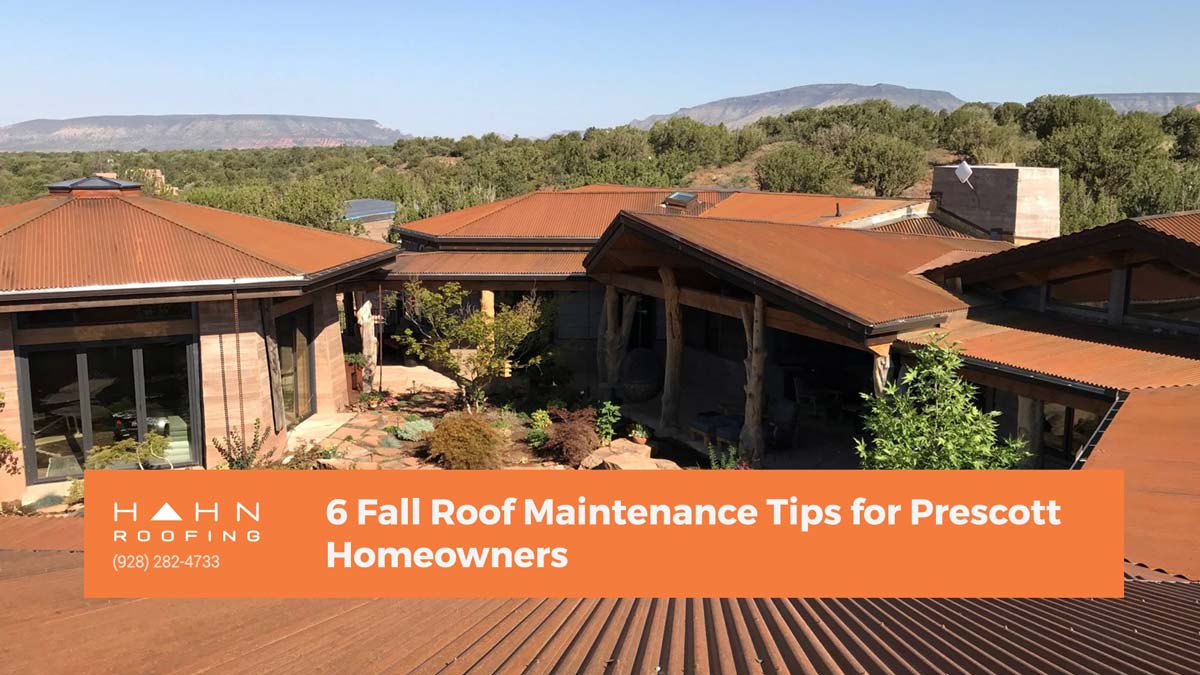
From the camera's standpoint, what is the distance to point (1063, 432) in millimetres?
11102

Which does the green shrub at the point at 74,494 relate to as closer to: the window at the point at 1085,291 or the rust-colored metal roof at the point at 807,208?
the rust-colored metal roof at the point at 807,208

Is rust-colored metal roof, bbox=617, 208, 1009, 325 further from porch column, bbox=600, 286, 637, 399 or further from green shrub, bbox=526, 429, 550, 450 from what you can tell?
green shrub, bbox=526, 429, 550, 450

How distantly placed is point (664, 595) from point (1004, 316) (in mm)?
10443

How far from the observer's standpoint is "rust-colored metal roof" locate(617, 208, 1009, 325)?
1205 cm

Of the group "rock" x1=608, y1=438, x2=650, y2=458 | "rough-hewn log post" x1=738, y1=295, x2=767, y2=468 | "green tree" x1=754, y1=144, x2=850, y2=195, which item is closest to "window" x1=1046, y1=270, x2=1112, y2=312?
"rough-hewn log post" x1=738, y1=295, x2=767, y2=468

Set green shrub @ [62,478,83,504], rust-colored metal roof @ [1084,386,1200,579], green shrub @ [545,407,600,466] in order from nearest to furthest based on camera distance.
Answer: rust-colored metal roof @ [1084,386,1200,579]
green shrub @ [62,478,83,504]
green shrub @ [545,407,600,466]

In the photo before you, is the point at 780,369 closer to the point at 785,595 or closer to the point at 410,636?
the point at 785,595

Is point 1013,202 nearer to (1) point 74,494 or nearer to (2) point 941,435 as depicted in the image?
(2) point 941,435

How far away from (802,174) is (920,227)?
23348 millimetres

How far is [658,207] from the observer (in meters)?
24.8

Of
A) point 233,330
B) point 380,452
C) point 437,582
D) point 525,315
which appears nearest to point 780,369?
point 525,315

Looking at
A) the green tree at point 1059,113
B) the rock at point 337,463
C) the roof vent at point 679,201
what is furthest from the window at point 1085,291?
the green tree at point 1059,113

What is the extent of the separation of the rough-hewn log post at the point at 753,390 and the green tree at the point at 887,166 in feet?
107

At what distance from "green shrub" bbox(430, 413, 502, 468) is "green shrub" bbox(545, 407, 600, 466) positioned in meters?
1.01
